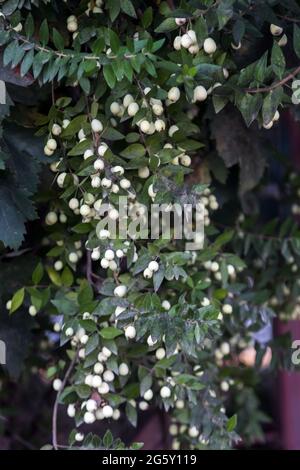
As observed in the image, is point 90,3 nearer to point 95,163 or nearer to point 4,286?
point 95,163

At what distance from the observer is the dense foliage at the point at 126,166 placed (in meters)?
0.86

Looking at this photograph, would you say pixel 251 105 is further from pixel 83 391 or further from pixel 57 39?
pixel 83 391

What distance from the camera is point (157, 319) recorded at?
87 cm

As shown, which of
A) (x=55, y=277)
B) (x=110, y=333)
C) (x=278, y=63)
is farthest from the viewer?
(x=55, y=277)

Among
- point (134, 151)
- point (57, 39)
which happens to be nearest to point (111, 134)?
point (134, 151)

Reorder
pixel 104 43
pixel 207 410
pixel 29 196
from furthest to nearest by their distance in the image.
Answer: pixel 207 410, pixel 29 196, pixel 104 43

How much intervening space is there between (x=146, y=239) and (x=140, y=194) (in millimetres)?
63

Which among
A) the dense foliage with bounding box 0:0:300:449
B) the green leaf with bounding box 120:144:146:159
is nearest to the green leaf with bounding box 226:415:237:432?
the dense foliage with bounding box 0:0:300:449

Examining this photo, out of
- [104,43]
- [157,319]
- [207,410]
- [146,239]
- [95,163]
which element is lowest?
[207,410]

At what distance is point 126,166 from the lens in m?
0.91

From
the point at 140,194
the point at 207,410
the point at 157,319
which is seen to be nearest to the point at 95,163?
the point at 140,194

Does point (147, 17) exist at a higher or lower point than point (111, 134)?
higher

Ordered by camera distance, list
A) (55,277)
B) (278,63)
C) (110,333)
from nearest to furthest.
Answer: (278,63) < (110,333) < (55,277)

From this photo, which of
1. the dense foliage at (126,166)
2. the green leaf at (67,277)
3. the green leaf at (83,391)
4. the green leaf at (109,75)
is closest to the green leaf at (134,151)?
the dense foliage at (126,166)
